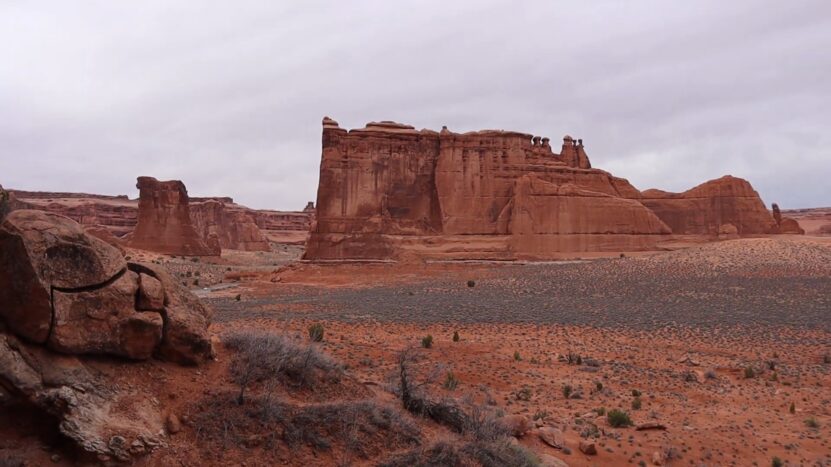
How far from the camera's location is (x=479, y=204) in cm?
4831

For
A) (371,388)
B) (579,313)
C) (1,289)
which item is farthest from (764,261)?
(1,289)

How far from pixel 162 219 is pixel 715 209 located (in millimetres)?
53563

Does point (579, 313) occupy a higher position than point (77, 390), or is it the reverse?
point (77, 390)

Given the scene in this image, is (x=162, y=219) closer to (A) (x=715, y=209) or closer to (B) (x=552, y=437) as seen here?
(A) (x=715, y=209)

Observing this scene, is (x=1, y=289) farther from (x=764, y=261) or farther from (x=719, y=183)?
(x=719, y=183)

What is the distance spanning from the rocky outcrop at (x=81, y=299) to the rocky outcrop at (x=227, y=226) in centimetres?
8489

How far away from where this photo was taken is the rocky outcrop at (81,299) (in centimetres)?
568

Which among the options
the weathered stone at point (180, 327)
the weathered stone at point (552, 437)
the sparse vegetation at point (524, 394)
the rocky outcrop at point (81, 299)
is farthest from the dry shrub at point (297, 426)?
the sparse vegetation at point (524, 394)

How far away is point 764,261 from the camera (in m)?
36.0

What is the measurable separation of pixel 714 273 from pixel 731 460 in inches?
1101

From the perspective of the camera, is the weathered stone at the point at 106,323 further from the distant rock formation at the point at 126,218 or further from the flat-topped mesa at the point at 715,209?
the distant rock formation at the point at 126,218

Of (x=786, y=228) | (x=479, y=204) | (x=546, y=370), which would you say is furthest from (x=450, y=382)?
(x=786, y=228)

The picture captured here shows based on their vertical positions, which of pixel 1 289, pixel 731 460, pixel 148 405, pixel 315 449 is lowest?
pixel 731 460

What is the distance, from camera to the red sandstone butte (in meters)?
46.3
